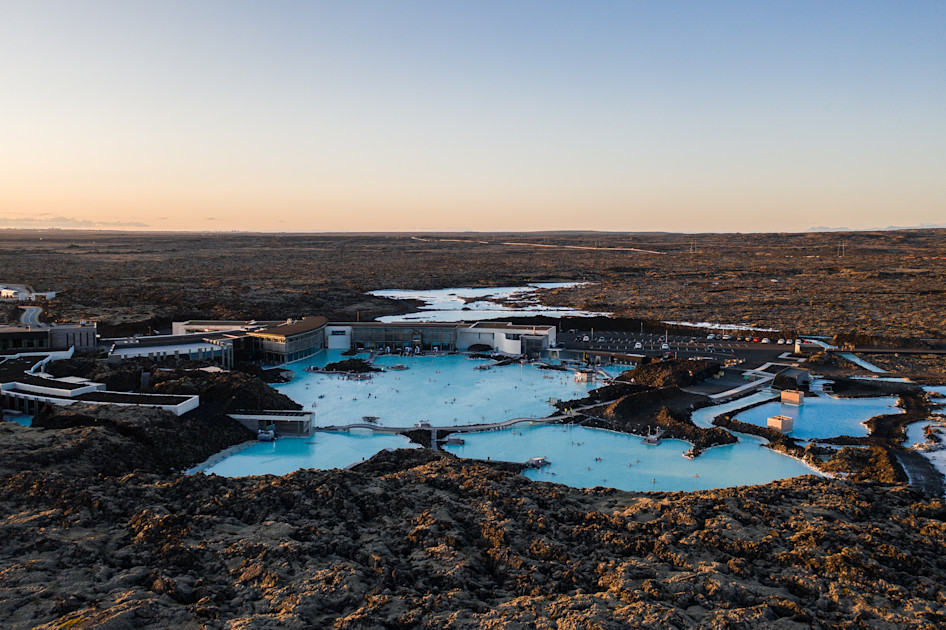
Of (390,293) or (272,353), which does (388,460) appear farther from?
(390,293)

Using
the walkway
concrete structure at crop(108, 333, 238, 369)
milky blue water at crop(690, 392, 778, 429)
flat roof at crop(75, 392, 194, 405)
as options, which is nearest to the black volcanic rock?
flat roof at crop(75, 392, 194, 405)

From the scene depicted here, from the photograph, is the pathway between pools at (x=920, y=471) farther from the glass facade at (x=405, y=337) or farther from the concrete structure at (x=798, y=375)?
the glass facade at (x=405, y=337)

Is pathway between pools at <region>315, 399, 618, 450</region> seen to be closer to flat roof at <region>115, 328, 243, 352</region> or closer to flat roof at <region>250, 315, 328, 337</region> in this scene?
flat roof at <region>250, 315, 328, 337</region>

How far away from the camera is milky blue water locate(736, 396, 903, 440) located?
104 feet

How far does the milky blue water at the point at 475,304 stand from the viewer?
70.8m

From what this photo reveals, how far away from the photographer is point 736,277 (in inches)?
4350

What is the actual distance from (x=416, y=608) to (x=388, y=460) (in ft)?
37.8

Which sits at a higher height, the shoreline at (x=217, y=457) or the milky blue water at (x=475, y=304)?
the milky blue water at (x=475, y=304)

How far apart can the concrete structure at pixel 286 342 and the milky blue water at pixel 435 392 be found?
102 centimetres

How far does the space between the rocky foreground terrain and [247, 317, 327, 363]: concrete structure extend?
2615cm

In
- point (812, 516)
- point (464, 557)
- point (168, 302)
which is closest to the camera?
point (464, 557)

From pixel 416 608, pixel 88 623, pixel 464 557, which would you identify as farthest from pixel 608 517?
pixel 88 623

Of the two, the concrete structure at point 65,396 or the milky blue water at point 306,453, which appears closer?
the milky blue water at point 306,453

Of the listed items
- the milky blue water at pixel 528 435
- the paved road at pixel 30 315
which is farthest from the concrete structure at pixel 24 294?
the milky blue water at pixel 528 435
